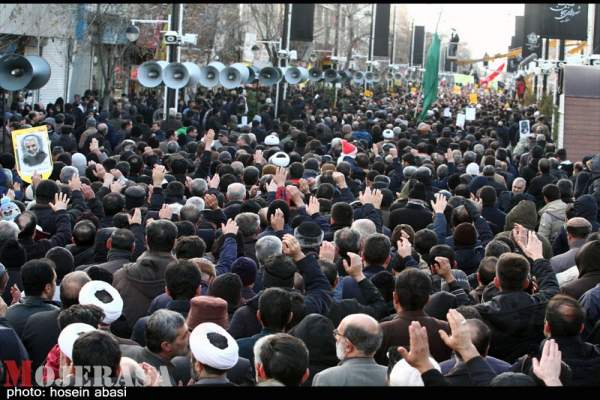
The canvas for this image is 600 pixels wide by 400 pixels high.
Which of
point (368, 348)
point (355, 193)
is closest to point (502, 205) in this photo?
point (355, 193)

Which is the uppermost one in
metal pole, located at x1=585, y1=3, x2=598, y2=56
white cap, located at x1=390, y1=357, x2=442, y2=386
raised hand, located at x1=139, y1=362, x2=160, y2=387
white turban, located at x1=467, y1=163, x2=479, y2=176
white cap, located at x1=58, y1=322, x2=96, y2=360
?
metal pole, located at x1=585, y1=3, x2=598, y2=56

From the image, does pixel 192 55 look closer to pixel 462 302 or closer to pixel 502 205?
pixel 502 205

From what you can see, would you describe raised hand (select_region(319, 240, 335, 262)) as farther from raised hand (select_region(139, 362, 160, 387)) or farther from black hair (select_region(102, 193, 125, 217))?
black hair (select_region(102, 193, 125, 217))

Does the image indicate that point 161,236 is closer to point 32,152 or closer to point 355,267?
point 355,267

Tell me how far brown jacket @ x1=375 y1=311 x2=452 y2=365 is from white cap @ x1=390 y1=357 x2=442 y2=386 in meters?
1.49

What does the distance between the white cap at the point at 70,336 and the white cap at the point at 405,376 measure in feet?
4.80

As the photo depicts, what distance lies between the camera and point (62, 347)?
4.92m

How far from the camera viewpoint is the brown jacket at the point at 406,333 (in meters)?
5.99

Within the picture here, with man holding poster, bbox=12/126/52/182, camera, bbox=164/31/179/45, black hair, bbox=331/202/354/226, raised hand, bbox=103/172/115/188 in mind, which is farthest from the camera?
camera, bbox=164/31/179/45

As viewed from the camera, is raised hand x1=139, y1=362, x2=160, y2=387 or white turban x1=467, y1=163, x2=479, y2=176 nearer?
raised hand x1=139, y1=362, x2=160, y2=387

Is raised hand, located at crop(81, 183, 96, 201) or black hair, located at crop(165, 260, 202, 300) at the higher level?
raised hand, located at crop(81, 183, 96, 201)

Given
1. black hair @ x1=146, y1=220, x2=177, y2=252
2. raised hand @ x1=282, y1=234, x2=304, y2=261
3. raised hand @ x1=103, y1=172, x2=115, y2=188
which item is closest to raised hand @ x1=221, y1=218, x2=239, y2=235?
black hair @ x1=146, y1=220, x2=177, y2=252

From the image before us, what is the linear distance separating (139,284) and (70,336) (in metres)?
2.25

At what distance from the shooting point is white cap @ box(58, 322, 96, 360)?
487 centimetres
